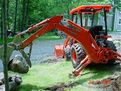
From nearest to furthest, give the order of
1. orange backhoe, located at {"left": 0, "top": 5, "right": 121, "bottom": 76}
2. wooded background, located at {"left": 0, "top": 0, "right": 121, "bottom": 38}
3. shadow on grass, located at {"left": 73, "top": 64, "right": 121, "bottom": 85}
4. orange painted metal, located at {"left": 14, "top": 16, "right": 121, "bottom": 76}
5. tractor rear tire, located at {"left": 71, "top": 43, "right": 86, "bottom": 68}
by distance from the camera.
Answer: shadow on grass, located at {"left": 73, "top": 64, "right": 121, "bottom": 85}, orange backhoe, located at {"left": 0, "top": 5, "right": 121, "bottom": 76}, orange painted metal, located at {"left": 14, "top": 16, "right": 121, "bottom": 76}, tractor rear tire, located at {"left": 71, "top": 43, "right": 86, "bottom": 68}, wooded background, located at {"left": 0, "top": 0, "right": 121, "bottom": 38}

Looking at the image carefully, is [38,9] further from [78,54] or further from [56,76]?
[56,76]

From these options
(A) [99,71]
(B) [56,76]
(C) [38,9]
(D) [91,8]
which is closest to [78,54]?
(A) [99,71]

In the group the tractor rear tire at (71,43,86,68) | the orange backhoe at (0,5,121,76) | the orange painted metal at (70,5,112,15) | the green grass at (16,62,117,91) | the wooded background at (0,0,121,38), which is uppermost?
the orange painted metal at (70,5,112,15)

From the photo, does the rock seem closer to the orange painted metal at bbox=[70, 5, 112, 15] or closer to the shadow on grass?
the shadow on grass

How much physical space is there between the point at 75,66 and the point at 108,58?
1401mm

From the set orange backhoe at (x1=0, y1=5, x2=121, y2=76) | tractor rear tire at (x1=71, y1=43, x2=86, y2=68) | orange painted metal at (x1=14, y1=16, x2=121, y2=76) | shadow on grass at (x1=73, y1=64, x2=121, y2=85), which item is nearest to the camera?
shadow on grass at (x1=73, y1=64, x2=121, y2=85)

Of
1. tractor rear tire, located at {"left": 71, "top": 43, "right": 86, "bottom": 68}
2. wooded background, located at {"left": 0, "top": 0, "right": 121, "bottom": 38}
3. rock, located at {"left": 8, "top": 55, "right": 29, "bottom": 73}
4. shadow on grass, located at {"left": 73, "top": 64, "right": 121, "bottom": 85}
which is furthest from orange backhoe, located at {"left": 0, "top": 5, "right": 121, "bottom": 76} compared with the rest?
wooded background, located at {"left": 0, "top": 0, "right": 121, "bottom": 38}

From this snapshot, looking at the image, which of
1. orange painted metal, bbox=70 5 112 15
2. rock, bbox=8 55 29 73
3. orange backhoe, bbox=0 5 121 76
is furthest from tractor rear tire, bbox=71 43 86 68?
rock, bbox=8 55 29 73

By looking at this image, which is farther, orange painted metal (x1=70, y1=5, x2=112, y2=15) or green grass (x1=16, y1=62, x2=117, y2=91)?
orange painted metal (x1=70, y1=5, x2=112, y2=15)

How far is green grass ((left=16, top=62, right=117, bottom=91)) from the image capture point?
1097 cm

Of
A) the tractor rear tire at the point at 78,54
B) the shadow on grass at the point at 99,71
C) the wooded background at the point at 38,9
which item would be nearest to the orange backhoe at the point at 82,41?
the tractor rear tire at the point at 78,54

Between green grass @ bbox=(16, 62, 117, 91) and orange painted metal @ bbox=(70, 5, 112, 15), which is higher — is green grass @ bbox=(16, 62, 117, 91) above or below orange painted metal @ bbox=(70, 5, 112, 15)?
below

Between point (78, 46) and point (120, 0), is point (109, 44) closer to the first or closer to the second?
point (78, 46)

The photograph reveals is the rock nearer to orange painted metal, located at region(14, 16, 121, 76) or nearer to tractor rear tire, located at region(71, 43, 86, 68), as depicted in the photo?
tractor rear tire, located at region(71, 43, 86, 68)
